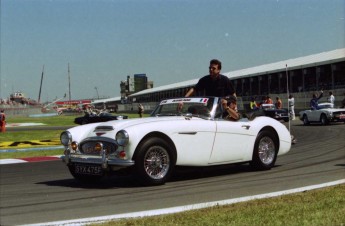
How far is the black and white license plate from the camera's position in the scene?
6.76m

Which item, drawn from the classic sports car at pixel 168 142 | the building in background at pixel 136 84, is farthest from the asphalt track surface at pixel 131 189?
the building in background at pixel 136 84

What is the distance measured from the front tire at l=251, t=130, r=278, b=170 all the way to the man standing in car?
3.00 ft

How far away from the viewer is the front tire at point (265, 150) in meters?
8.21

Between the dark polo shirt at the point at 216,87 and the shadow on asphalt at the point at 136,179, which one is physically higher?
the dark polo shirt at the point at 216,87

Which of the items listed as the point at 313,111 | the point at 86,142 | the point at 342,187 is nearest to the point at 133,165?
the point at 86,142

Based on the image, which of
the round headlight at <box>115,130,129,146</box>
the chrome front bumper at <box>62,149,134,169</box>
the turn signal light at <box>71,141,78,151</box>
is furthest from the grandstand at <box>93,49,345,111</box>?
the round headlight at <box>115,130,129,146</box>

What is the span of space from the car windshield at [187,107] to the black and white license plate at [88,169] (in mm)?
1613

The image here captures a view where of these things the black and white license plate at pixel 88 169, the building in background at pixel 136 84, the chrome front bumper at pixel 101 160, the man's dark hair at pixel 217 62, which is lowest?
the black and white license plate at pixel 88 169

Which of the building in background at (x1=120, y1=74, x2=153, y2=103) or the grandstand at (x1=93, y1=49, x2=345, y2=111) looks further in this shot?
the building in background at (x1=120, y1=74, x2=153, y2=103)

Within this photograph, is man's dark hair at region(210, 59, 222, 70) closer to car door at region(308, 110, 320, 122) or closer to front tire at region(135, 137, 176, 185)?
front tire at region(135, 137, 176, 185)

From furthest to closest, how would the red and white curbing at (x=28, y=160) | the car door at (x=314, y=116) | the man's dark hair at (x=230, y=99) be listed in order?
1. the car door at (x=314, y=116)
2. the red and white curbing at (x=28, y=160)
3. the man's dark hair at (x=230, y=99)

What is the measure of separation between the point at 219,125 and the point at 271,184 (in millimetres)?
1332

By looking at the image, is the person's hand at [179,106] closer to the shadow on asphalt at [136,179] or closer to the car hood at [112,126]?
the car hood at [112,126]

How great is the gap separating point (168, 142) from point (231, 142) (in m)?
1.29
